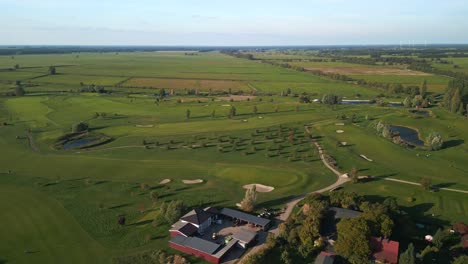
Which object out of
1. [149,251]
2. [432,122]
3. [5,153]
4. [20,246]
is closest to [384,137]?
[432,122]

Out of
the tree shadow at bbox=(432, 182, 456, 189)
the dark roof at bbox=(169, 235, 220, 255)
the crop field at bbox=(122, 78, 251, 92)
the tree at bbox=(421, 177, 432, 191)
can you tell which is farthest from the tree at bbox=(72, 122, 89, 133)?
the tree shadow at bbox=(432, 182, 456, 189)


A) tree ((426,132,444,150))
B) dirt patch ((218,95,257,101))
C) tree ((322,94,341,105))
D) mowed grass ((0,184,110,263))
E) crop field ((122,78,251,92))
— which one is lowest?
mowed grass ((0,184,110,263))

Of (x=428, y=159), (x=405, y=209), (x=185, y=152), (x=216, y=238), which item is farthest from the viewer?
(x=185, y=152)

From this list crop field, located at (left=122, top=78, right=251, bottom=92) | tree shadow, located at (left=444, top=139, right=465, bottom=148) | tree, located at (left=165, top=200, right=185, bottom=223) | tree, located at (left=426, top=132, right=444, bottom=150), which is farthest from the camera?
crop field, located at (left=122, top=78, right=251, bottom=92)

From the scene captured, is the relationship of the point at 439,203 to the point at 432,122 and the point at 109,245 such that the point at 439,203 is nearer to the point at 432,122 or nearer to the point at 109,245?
the point at 109,245

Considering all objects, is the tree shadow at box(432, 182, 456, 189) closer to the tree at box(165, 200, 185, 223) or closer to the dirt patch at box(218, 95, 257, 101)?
the tree at box(165, 200, 185, 223)

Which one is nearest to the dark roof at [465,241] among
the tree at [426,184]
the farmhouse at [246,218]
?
the tree at [426,184]

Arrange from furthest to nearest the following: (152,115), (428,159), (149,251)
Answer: (152,115)
(428,159)
(149,251)

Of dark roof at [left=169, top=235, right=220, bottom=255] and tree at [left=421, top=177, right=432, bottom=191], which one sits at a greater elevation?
tree at [left=421, top=177, right=432, bottom=191]

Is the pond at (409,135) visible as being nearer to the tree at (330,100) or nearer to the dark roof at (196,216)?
the tree at (330,100)
